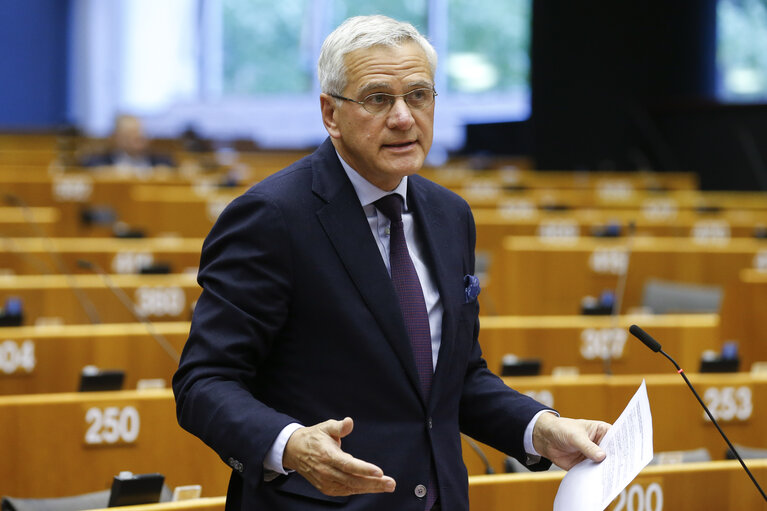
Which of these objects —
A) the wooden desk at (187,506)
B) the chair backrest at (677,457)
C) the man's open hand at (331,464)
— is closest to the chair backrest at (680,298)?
the chair backrest at (677,457)

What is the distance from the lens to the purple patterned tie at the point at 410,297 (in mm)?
1758

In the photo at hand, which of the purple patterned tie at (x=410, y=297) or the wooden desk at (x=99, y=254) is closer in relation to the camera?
the purple patterned tie at (x=410, y=297)

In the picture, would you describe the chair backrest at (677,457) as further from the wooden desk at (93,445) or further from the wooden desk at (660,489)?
the wooden desk at (93,445)

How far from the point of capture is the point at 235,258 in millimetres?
1679

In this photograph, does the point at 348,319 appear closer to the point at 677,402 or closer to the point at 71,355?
the point at 677,402

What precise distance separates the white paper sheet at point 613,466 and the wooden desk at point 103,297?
322cm

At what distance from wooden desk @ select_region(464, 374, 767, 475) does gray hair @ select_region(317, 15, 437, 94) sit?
1.89 m

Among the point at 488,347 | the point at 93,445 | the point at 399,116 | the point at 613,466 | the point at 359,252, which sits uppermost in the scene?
the point at 399,116

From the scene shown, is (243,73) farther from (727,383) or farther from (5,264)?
(727,383)

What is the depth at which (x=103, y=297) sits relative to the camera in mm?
4836

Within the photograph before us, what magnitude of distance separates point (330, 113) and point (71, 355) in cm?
244

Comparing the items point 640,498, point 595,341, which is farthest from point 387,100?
point 595,341

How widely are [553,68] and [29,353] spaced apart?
8665 mm

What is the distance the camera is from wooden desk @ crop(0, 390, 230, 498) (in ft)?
10.2
